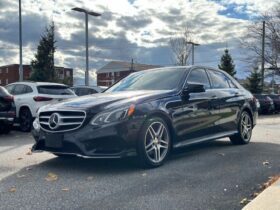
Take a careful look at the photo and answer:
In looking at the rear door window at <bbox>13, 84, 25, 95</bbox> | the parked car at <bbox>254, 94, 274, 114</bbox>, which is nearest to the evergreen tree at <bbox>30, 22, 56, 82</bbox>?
the parked car at <bbox>254, 94, 274, 114</bbox>

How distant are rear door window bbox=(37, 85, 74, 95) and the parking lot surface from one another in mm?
5378

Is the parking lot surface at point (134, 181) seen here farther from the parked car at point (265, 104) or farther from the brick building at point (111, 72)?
the brick building at point (111, 72)

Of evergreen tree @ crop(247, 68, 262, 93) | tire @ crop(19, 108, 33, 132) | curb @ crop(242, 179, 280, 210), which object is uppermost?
evergreen tree @ crop(247, 68, 262, 93)

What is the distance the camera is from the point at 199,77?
7.79 m

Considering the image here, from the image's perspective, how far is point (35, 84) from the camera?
526 inches

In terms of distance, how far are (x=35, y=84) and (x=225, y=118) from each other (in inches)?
278

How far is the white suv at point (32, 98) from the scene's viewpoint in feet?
42.3

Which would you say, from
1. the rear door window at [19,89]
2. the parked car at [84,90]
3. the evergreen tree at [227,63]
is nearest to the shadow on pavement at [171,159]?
the rear door window at [19,89]

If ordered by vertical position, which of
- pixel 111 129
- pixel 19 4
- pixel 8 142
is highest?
pixel 19 4

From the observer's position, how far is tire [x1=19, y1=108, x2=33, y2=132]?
1290 centimetres

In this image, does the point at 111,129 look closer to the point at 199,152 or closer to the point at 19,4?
the point at 199,152

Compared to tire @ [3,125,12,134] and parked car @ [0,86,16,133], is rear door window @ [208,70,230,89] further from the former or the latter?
tire @ [3,125,12,134]

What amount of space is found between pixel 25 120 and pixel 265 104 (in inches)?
755


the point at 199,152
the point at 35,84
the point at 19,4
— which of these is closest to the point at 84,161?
the point at 199,152
